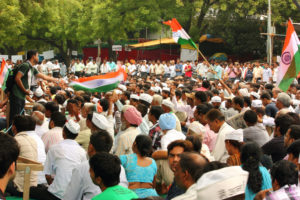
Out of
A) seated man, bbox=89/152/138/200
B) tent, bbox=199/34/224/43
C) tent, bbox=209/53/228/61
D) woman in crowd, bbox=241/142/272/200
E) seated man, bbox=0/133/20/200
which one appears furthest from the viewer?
tent, bbox=209/53/228/61

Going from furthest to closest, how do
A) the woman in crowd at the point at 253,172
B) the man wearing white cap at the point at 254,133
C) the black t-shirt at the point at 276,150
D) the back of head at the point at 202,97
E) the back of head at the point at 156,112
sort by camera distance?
1. the back of head at the point at 202,97
2. the back of head at the point at 156,112
3. the man wearing white cap at the point at 254,133
4. the black t-shirt at the point at 276,150
5. the woman in crowd at the point at 253,172

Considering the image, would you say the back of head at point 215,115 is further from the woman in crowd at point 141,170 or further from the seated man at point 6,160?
the seated man at point 6,160

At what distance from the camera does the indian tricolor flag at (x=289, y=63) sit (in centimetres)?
1046

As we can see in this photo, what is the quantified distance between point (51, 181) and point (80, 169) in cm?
166

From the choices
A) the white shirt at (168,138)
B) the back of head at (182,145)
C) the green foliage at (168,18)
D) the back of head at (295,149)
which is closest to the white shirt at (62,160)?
the white shirt at (168,138)

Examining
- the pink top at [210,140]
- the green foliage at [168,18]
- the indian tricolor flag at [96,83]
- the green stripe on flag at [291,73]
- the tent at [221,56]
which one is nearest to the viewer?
the pink top at [210,140]

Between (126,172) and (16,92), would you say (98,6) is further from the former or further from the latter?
(126,172)

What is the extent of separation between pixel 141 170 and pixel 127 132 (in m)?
1.50

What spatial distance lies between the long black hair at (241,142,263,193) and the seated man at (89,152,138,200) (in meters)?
1.40

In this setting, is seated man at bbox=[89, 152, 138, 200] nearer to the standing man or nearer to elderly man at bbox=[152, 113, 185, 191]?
elderly man at bbox=[152, 113, 185, 191]

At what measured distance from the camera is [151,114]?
28.5 feet

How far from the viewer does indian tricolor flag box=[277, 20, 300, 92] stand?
1046 centimetres

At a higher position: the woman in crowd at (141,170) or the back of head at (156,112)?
the back of head at (156,112)

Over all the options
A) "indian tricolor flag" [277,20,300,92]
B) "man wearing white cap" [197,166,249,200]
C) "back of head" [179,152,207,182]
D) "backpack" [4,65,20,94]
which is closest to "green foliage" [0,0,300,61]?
"indian tricolor flag" [277,20,300,92]
